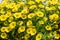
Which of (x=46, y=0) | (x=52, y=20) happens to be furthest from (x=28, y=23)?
(x=46, y=0)

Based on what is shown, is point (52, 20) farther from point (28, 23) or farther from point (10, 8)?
point (10, 8)

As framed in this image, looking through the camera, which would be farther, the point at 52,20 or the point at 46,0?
the point at 46,0

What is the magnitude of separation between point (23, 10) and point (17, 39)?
24 cm

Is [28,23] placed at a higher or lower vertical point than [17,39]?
higher

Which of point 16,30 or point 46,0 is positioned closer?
point 16,30

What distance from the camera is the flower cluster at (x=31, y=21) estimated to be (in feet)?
6.67

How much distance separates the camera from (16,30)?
2092 millimetres

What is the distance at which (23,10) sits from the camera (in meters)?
2.12

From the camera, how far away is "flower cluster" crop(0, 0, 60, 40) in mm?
2033

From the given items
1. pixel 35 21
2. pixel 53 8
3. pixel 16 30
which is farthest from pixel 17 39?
pixel 53 8

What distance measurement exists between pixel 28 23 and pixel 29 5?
219 mm

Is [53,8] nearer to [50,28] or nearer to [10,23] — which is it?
[50,28]

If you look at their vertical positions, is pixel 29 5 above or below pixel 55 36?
above

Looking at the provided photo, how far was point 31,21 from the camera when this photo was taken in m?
2.05
